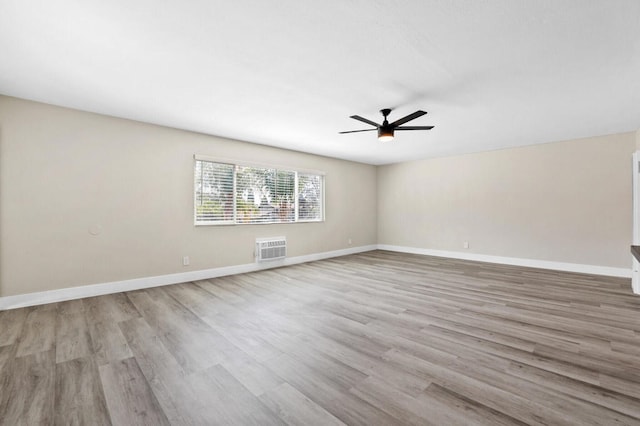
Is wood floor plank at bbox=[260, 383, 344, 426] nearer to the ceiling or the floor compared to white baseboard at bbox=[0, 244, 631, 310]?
nearer to the floor

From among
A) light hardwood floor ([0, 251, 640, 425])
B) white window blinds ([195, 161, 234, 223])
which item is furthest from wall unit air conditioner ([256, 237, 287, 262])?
light hardwood floor ([0, 251, 640, 425])

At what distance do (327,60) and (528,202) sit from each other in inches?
210

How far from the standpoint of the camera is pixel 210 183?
4809 mm

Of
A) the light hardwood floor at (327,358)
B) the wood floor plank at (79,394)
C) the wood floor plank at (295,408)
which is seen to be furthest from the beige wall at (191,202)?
the wood floor plank at (295,408)

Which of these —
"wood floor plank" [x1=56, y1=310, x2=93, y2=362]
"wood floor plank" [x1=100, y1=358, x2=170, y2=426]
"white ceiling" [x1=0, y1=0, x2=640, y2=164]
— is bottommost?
"wood floor plank" [x1=56, y1=310, x2=93, y2=362]

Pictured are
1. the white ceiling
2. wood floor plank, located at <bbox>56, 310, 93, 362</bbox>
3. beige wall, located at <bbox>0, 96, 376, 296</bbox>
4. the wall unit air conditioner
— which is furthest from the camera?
the wall unit air conditioner

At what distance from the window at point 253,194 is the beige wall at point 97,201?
19 centimetres

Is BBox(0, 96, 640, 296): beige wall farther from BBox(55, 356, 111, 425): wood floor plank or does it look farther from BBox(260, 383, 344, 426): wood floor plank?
BBox(260, 383, 344, 426): wood floor plank

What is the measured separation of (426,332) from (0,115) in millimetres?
5304

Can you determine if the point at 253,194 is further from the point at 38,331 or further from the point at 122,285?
the point at 38,331

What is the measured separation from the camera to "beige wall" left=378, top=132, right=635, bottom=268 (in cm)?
473

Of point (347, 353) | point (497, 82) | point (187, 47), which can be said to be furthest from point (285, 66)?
point (347, 353)

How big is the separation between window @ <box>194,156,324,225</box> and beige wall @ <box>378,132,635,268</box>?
2.76 meters

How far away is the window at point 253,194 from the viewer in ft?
15.6
